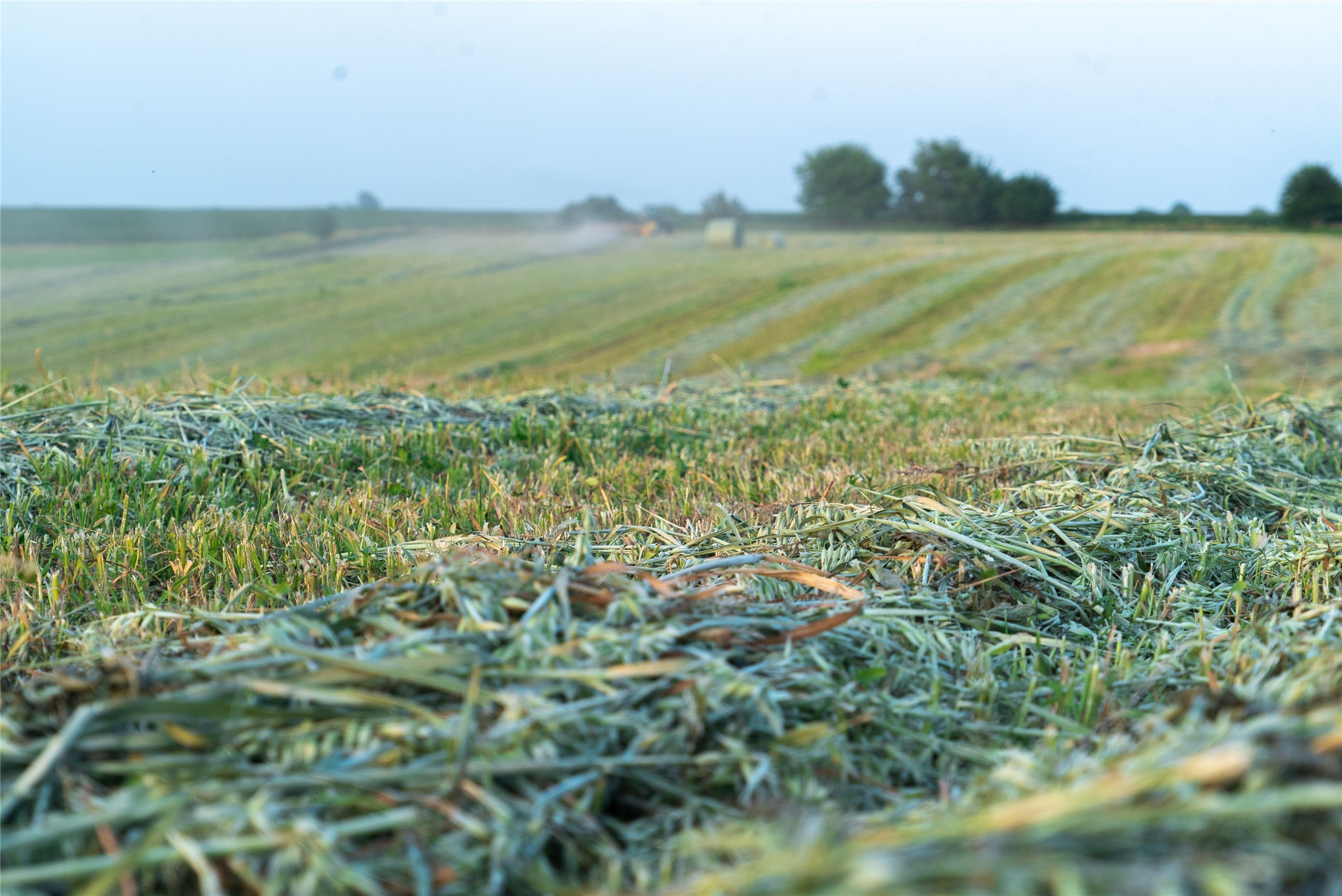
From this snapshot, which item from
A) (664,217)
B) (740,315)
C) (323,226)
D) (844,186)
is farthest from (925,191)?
(740,315)

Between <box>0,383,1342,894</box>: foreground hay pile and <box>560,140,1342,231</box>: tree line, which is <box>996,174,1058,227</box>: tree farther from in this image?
<box>0,383,1342,894</box>: foreground hay pile

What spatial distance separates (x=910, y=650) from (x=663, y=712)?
2.38ft

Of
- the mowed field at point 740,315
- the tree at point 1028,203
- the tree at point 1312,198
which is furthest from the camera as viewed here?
the tree at point 1028,203

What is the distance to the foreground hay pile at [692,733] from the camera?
116 centimetres

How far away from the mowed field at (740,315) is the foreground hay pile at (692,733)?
377 inches

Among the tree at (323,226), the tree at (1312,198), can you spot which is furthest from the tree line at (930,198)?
the tree at (323,226)

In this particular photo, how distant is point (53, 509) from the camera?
145 inches

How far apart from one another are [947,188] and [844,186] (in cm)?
973

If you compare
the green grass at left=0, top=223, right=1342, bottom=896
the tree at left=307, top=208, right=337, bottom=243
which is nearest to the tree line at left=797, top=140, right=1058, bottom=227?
the tree at left=307, top=208, right=337, bottom=243

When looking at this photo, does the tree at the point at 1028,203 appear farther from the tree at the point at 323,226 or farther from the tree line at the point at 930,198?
the tree at the point at 323,226

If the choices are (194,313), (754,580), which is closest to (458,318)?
(194,313)

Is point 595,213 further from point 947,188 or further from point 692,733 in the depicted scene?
point 692,733

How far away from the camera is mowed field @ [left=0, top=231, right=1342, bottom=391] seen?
715 inches

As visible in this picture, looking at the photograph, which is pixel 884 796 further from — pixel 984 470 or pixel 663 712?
pixel 984 470
